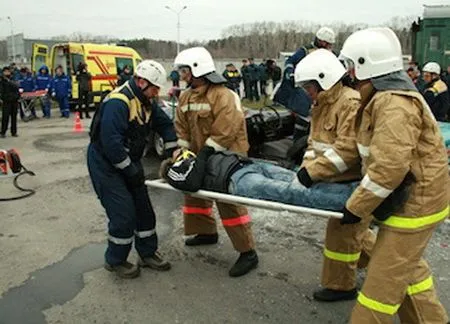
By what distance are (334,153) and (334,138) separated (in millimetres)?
302

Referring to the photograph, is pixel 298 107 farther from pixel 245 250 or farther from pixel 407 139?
pixel 407 139

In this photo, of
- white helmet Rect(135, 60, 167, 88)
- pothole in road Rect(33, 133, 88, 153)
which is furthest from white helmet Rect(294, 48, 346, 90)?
pothole in road Rect(33, 133, 88, 153)

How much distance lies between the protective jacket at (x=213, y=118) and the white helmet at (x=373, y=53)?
4.74 feet

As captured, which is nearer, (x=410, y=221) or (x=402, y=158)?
(x=402, y=158)

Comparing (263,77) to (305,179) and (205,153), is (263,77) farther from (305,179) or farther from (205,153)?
(305,179)

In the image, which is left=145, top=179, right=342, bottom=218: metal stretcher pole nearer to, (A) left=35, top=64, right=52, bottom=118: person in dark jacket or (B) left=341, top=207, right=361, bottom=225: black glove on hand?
(B) left=341, top=207, right=361, bottom=225: black glove on hand

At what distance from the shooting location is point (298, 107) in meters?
6.48

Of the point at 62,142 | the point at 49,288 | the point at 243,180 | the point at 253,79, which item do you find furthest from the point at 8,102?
the point at 253,79

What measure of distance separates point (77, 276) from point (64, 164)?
15.6 ft

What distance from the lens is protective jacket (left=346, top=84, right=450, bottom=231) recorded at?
237 cm

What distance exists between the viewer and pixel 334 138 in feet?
10.8

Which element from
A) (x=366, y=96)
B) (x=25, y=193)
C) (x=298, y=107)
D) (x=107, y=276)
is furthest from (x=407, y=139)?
(x=25, y=193)

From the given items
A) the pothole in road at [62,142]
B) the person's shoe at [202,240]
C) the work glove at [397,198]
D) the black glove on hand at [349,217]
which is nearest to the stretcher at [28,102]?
the pothole in road at [62,142]

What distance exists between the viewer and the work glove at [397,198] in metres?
2.51
